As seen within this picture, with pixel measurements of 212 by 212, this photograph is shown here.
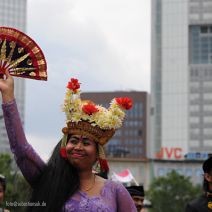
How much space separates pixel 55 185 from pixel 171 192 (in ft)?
216

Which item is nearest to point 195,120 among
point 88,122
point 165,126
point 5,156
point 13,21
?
point 165,126

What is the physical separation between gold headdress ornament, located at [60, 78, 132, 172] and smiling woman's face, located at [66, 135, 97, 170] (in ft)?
0.11

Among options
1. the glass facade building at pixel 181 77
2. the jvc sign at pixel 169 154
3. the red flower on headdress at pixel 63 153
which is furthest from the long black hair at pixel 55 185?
the glass facade building at pixel 181 77

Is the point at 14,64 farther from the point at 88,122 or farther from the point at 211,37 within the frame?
the point at 211,37

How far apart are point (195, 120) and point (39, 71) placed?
121762 millimetres

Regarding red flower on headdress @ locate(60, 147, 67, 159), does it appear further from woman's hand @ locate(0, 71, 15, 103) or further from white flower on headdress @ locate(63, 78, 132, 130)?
woman's hand @ locate(0, 71, 15, 103)

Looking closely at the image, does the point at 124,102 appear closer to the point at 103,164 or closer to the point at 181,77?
the point at 103,164

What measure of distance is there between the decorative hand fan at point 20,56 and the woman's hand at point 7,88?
4 centimetres

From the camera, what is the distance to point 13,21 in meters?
159

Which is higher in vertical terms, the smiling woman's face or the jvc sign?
the smiling woman's face

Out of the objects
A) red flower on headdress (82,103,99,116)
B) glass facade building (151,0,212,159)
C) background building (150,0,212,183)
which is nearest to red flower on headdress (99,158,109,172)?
red flower on headdress (82,103,99,116)

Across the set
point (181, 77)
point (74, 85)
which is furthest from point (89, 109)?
point (181, 77)

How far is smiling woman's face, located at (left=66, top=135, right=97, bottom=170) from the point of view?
4.58 metres

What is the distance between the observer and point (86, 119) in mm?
4672
